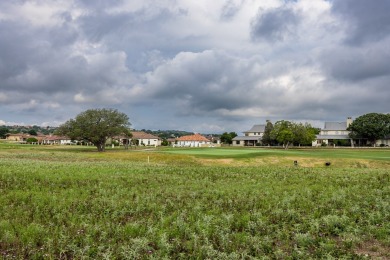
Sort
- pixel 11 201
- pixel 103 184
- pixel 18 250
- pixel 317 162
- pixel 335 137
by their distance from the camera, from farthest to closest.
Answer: pixel 335 137
pixel 317 162
pixel 103 184
pixel 11 201
pixel 18 250

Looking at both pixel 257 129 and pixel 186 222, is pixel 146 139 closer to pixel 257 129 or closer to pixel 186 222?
pixel 257 129

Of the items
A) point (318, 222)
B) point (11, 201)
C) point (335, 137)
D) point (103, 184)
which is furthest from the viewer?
point (335, 137)

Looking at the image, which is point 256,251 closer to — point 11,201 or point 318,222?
point 318,222

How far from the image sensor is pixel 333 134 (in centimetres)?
15550

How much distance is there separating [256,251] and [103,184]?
502 inches

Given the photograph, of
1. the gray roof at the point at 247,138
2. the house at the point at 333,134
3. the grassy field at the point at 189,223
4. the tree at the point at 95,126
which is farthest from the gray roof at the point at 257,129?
the grassy field at the point at 189,223

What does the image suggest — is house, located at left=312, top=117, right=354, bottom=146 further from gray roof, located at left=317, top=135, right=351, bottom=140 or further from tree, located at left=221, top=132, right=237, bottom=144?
tree, located at left=221, top=132, right=237, bottom=144

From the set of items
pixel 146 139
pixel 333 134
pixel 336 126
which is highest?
pixel 336 126

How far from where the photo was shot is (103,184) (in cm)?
1962

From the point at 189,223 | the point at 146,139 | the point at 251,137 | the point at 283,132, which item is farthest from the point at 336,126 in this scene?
the point at 189,223

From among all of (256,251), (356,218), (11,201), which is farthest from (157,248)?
(11,201)

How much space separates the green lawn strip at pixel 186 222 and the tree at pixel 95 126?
6386cm

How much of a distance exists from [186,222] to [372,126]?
13148cm

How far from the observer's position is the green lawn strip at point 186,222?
8836mm
